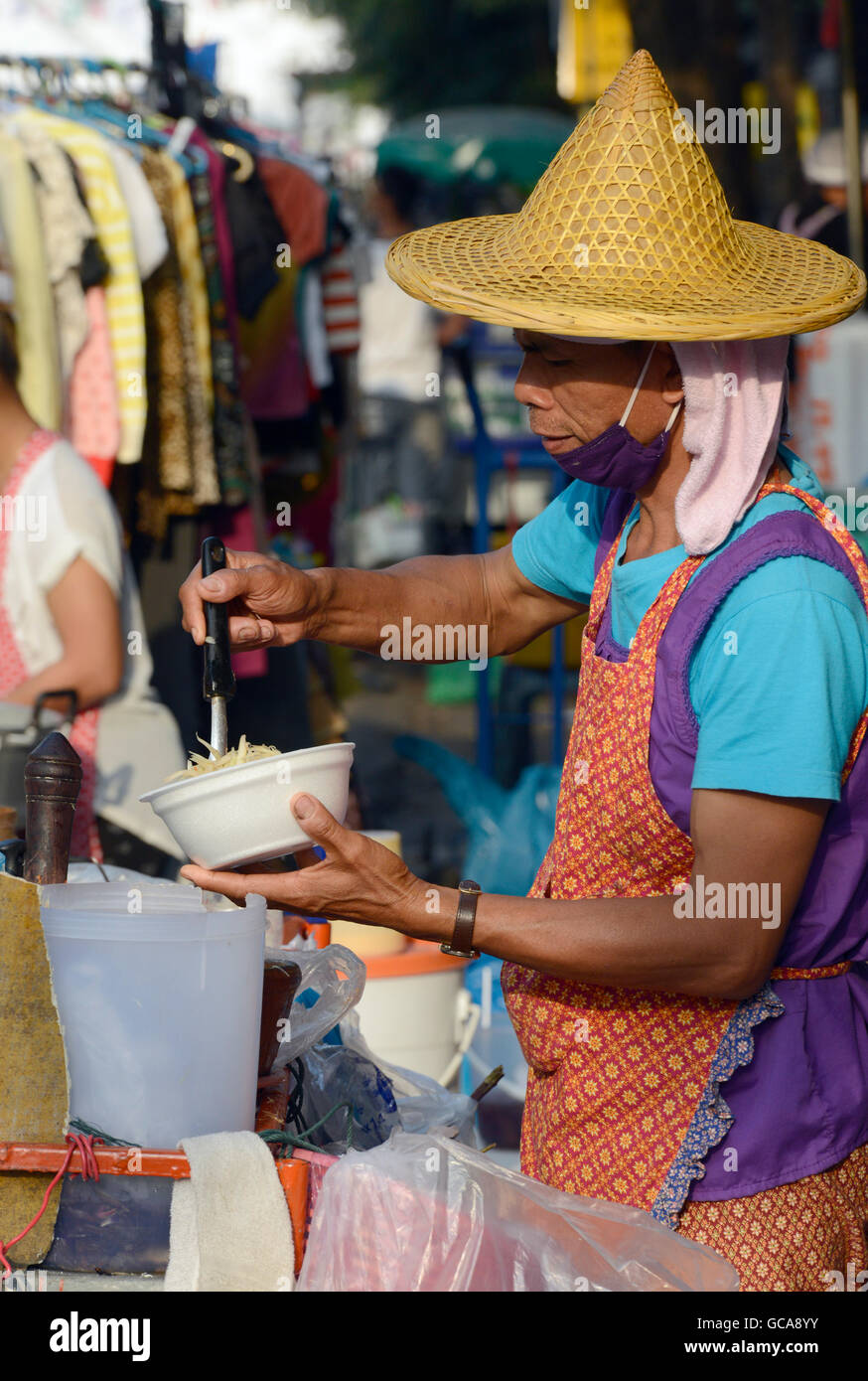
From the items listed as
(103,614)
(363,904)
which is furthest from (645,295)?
Result: (103,614)

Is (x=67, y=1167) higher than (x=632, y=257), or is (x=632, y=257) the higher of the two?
(x=632, y=257)

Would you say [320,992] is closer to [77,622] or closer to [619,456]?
[619,456]

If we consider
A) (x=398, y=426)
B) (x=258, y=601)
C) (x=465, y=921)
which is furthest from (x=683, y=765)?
(x=398, y=426)

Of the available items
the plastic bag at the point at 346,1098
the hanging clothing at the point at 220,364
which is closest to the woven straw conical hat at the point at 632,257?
the plastic bag at the point at 346,1098

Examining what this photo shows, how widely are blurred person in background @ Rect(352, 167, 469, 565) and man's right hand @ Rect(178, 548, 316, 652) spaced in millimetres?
9471

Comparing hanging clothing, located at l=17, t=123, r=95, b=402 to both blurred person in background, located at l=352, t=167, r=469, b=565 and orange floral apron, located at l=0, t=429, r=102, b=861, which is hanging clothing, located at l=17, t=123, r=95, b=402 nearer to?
orange floral apron, located at l=0, t=429, r=102, b=861

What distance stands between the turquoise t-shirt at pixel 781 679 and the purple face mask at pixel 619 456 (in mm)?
159

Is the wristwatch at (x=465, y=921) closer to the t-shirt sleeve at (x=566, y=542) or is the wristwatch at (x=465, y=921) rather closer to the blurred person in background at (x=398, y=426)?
the t-shirt sleeve at (x=566, y=542)

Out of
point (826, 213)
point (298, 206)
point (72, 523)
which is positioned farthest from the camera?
point (826, 213)

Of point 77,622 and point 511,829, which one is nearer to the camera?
point 77,622

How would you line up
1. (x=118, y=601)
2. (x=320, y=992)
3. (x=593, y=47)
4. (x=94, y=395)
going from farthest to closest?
(x=593, y=47) → (x=94, y=395) → (x=118, y=601) → (x=320, y=992)

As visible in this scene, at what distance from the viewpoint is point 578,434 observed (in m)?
1.79

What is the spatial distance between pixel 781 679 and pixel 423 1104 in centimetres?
81

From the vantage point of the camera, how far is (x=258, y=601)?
203 cm
